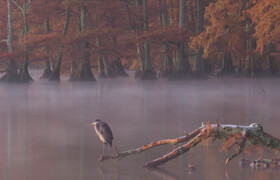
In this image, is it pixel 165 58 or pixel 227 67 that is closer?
pixel 165 58

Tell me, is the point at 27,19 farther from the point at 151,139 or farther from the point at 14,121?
the point at 151,139

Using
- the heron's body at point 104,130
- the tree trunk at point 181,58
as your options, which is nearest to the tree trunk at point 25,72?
the tree trunk at point 181,58

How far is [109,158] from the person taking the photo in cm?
886

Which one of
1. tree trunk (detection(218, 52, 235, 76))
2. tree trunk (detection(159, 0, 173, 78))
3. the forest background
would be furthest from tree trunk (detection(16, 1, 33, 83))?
tree trunk (detection(218, 52, 235, 76))

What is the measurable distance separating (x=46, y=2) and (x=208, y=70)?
16060 millimetres

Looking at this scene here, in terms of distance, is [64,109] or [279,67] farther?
[279,67]

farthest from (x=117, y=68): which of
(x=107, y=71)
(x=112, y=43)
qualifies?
(x=112, y=43)

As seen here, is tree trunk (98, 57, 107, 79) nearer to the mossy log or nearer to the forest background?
the forest background

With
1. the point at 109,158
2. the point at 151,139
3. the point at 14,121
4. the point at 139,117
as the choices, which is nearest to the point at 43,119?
the point at 14,121

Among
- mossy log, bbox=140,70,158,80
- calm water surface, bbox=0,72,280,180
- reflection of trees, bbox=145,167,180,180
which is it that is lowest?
reflection of trees, bbox=145,167,180,180

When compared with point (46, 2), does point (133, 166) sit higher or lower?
lower

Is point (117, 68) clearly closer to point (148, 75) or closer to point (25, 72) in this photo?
point (148, 75)

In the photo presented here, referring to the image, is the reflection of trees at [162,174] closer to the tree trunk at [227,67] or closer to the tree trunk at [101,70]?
the tree trunk at [227,67]

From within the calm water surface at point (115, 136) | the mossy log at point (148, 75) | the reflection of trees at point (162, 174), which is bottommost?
the reflection of trees at point (162, 174)
